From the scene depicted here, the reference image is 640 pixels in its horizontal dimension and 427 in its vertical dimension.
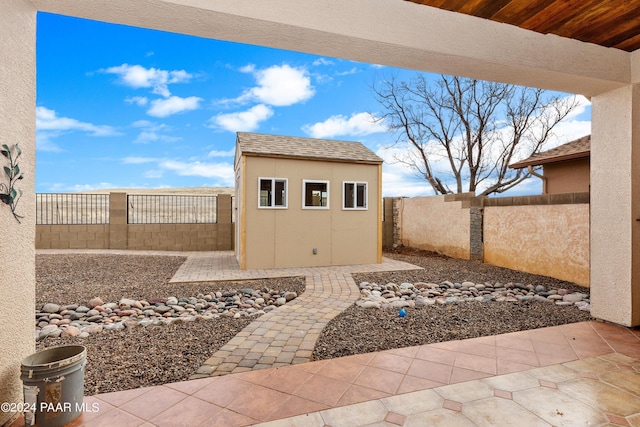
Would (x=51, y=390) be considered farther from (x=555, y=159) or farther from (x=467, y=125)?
(x=467, y=125)

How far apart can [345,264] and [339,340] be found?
5.14 metres

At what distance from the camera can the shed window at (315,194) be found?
26.4 ft

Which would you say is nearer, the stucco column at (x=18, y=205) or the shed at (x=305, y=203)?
the stucco column at (x=18, y=205)

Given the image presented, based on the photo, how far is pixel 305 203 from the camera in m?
8.05

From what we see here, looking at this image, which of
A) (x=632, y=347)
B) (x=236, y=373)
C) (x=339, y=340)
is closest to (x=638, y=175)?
(x=632, y=347)

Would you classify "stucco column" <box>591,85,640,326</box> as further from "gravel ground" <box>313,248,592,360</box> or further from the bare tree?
the bare tree

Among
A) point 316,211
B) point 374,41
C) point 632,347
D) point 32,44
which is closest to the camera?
point 32,44

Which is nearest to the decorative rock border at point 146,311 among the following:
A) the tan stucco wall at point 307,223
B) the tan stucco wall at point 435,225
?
the tan stucco wall at point 307,223

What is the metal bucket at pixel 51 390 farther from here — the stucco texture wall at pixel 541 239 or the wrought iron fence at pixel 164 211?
the wrought iron fence at pixel 164 211

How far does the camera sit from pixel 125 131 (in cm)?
3225

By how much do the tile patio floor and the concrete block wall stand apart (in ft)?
31.4

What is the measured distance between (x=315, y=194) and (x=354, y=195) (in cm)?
109

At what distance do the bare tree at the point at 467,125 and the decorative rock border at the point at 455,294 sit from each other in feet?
29.1

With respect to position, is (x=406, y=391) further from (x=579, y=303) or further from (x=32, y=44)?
(x=579, y=303)
